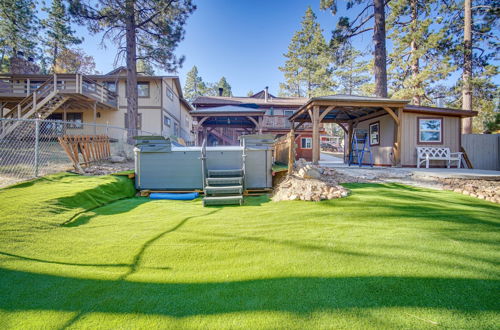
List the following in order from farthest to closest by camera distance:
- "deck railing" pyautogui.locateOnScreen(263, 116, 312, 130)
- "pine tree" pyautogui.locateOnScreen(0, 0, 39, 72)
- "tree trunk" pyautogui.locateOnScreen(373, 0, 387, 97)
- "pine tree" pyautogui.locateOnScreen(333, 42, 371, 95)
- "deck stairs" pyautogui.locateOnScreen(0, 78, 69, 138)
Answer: "pine tree" pyautogui.locateOnScreen(333, 42, 371, 95), "pine tree" pyautogui.locateOnScreen(0, 0, 39, 72), "deck railing" pyautogui.locateOnScreen(263, 116, 312, 130), "deck stairs" pyautogui.locateOnScreen(0, 78, 69, 138), "tree trunk" pyautogui.locateOnScreen(373, 0, 387, 97)

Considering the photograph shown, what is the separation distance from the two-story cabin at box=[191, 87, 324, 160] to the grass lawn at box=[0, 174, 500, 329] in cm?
949

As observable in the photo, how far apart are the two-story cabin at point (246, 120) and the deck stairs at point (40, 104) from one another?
24.5 ft

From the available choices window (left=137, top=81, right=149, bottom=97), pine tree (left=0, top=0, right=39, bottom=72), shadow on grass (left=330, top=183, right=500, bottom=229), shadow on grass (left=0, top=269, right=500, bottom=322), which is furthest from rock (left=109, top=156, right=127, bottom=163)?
pine tree (left=0, top=0, right=39, bottom=72)

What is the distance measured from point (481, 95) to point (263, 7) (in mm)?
14736

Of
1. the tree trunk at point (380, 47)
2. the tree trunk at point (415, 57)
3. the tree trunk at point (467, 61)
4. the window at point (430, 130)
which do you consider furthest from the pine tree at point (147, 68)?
the tree trunk at point (467, 61)

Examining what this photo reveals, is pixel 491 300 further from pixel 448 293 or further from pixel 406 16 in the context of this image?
pixel 406 16

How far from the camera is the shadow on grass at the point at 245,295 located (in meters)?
1.56

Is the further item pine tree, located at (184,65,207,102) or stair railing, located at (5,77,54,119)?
pine tree, located at (184,65,207,102)

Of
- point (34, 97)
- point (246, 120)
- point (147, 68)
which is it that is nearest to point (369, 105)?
point (246, 120)

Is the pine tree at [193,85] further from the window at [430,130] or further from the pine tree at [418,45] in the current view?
the window at [430,130]

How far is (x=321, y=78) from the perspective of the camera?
93.9 feet

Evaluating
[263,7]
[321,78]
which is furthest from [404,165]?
[321,78]

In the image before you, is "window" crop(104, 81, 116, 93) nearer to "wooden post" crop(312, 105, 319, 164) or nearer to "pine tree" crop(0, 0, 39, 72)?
"pine tree" crop(0, 0, 39, 72)

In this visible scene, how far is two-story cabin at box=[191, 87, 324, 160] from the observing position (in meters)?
12.6
